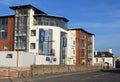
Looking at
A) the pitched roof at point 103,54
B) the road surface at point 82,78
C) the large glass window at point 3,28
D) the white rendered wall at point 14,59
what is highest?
the large glass window at point 3,28

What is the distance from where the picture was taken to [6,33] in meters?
79.9

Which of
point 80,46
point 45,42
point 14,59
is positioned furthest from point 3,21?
point 14,59

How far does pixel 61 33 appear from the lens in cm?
8075

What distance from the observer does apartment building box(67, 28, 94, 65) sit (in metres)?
103

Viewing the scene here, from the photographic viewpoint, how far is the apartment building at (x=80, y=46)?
103 m

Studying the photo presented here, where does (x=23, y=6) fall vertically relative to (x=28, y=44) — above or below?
above

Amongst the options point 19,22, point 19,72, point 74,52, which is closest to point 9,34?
point 19,22

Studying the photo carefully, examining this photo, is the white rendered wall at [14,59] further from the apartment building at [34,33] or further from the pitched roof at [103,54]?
the pitched roof at [103,54]

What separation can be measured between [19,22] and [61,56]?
1394 centimetres

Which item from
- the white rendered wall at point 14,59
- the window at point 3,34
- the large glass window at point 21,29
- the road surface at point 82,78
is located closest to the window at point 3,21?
the window at point 3,34

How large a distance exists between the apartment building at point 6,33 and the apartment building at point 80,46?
25.3 metres

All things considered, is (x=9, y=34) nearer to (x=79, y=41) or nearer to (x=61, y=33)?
(x=61, y=33)

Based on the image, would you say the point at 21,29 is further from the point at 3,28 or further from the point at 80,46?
the point at 80,46

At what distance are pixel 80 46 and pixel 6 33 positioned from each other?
35.3 metres
